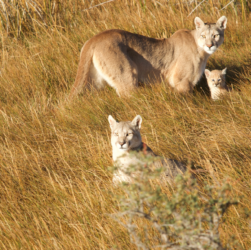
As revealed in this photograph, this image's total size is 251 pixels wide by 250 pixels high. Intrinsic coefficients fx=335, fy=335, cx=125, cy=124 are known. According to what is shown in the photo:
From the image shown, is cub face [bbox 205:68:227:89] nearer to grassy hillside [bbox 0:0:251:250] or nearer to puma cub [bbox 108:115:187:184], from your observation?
grassy hillside [bbox 0:0:251:250]

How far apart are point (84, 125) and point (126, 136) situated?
0.85m

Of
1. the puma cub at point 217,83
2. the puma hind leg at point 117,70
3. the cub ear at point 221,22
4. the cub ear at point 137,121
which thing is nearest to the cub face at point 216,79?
the puma cub at point 217,83

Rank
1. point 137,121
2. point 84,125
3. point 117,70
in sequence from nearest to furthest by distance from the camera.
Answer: point 137,121 → point 84,125 → point 117,70

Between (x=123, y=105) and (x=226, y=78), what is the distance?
201 cm

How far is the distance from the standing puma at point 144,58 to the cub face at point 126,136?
1.19 meters

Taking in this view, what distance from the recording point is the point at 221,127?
11.4ft

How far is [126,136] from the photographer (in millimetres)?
3193

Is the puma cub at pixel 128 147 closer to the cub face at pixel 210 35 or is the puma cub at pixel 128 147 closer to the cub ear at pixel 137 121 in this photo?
the cub ear at pixel 137 121

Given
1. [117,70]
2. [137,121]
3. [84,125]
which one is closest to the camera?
[137,121]

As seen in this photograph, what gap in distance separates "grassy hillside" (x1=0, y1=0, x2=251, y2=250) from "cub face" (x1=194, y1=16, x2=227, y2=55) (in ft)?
2.11

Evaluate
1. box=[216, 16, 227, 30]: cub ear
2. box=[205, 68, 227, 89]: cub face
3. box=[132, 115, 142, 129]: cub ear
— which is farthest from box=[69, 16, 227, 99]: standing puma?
box=[132, 115, 142, 129]: cub ear

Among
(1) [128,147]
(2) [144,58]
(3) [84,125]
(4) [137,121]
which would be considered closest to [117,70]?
(2) [144,58]

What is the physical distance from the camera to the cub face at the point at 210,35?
15.3 feet

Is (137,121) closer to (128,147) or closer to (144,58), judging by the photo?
(128,147)
